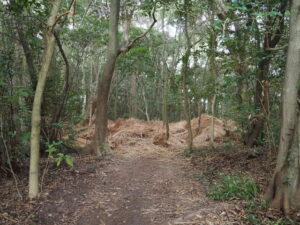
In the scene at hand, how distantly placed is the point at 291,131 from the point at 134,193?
116 inches

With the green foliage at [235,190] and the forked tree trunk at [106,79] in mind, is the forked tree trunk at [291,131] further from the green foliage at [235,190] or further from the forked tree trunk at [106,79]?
the forked tree trunk at [106,79]

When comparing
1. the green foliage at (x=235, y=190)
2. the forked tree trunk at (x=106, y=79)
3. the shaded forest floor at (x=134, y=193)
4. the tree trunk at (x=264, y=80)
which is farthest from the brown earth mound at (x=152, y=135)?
the green foliage at (x=235, y=190)

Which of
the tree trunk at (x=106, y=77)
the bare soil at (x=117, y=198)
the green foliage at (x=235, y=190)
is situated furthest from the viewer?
the tree trunk at (x=106, y=77)

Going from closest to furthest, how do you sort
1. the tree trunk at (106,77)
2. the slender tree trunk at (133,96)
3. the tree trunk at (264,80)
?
the tree trunk at (264,80) < the tree trunk at (106,77) < the slender tree trunk at (133,96)

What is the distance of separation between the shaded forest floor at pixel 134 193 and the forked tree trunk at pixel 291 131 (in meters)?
0.35

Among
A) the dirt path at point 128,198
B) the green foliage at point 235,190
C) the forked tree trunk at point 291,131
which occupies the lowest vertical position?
the dirt path at point 128,198

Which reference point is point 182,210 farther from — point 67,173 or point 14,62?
point 14,62

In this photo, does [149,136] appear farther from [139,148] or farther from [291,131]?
[291,131]

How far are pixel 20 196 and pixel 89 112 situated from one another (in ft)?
40.6

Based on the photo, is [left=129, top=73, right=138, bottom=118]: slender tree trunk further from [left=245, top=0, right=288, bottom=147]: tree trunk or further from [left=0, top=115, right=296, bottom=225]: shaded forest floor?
[left=245, top=0, right=288, bottom=147]: tree trunk

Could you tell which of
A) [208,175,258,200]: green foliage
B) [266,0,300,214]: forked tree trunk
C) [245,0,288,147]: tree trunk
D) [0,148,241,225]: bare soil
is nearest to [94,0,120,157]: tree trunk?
[0,148,241,225]: bare soil

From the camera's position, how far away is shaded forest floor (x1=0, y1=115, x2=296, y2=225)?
3.38 metres

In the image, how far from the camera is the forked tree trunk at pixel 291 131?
312cm

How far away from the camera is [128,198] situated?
13.7 feet
